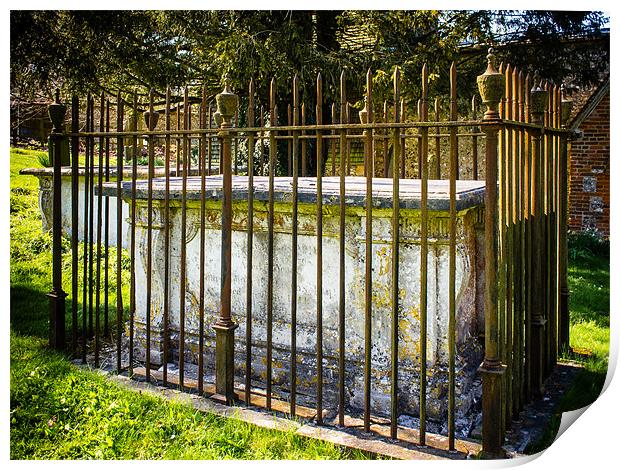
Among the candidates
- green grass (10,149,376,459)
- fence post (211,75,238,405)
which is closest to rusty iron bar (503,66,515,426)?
green grass (10,149,376,459)

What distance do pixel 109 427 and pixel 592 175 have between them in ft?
30.7

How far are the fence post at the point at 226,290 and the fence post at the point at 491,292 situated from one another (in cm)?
153

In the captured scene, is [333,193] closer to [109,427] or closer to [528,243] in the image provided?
[528,243]

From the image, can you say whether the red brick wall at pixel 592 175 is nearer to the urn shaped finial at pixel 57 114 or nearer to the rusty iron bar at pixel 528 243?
the rusty iron bar at pixel 528 243

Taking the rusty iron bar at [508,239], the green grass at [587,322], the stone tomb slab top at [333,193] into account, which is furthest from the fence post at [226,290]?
the green grass at [587,322]

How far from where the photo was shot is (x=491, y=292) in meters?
3.25

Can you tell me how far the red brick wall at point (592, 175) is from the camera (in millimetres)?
10539

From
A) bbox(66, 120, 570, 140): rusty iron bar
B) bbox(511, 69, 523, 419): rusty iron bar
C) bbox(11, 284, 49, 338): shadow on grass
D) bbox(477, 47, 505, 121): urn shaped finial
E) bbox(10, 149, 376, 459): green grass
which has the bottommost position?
bbox(10, 149, 376, 459): green grass

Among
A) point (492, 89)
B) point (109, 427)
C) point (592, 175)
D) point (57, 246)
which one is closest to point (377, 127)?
point (492, 89)

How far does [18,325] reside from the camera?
535 cm

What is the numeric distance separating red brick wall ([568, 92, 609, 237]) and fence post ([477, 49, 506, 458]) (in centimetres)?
819

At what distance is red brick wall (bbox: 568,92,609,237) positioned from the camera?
10539 mm

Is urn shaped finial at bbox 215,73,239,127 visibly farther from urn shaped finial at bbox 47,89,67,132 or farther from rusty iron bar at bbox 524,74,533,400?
rusty iron bar at bbox 524,74,533,400

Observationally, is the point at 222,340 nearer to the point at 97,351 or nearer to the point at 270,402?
the point at 270,402
